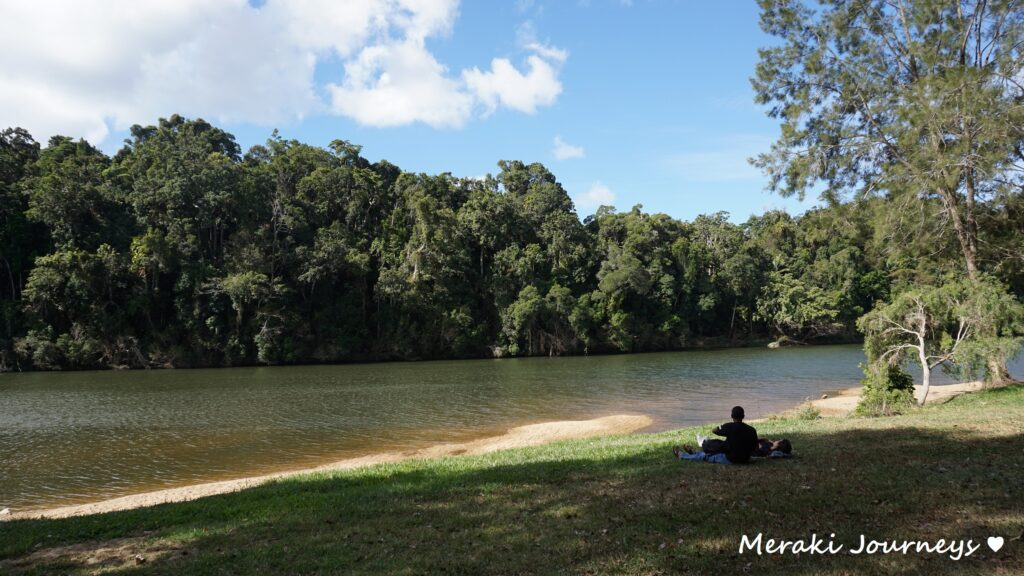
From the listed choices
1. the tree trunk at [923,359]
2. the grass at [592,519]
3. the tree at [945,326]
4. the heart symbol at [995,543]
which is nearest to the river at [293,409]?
the tree at [945,326]

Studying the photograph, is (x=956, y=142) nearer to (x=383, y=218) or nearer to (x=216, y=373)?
(x=216, y=373)

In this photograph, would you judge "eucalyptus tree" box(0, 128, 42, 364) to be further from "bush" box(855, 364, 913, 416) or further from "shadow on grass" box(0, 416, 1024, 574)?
"bush" box(855, 364, 913, 416)

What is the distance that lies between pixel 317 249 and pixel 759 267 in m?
55.9

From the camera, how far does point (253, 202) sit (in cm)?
6009

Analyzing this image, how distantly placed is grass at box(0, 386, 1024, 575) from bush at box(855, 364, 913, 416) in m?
5.70

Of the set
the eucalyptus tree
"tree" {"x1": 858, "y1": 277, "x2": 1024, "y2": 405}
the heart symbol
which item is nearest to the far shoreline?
"tree" {"x1": 858, "y1": 277, "x2": 1024, "y2": 405}

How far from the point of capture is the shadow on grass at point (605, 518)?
5.13 meters

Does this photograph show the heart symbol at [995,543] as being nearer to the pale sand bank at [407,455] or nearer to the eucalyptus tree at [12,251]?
the pale sand bank at [407,455]

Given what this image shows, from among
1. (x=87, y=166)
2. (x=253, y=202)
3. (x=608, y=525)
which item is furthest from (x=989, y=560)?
(x=87, y=166)

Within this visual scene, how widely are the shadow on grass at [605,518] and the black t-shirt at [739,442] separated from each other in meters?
0.26

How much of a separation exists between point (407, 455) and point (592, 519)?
41.5 feet

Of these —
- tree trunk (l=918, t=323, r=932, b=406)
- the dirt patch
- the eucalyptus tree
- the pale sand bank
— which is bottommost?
the pale sand bank

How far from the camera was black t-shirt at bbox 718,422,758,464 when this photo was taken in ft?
27.9

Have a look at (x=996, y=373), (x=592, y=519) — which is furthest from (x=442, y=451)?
(x=996, y=373)
